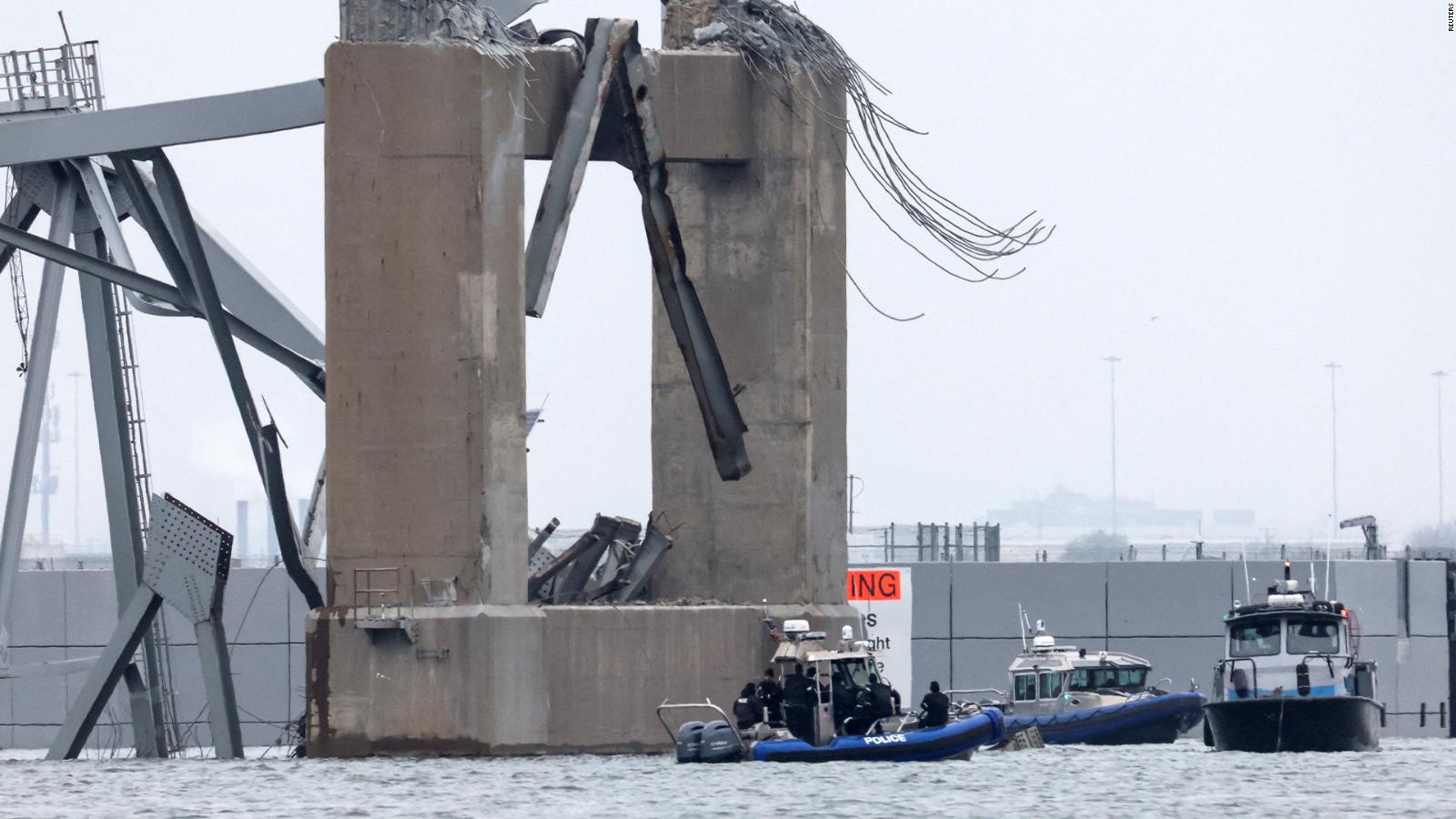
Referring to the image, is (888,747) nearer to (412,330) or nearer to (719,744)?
(719,744)

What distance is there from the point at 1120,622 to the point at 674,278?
20.7 meters

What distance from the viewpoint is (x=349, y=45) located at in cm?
4228

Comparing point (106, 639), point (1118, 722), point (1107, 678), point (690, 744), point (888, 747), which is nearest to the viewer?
point (690, 744)

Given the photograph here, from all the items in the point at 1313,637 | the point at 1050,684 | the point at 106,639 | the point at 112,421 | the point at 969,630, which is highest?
the point at 112,421

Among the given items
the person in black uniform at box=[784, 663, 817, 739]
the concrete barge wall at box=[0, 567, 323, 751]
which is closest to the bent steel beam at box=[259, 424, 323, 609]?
the person in black uniform at box=[784, 663, 817, 739]

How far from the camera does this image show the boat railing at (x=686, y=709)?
42.9m

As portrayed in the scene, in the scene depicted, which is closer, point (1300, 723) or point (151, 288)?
point (151, 288)

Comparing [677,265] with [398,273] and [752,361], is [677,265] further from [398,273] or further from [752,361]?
[398,273]

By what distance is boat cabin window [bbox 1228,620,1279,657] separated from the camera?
50688 mm

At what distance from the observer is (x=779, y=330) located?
1801 inches

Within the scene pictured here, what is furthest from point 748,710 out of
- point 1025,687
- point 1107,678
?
point 1107,678

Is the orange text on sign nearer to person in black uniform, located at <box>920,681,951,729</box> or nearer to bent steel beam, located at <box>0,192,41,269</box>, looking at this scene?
person in black uniform, located at <box>920,681,951,729</box>

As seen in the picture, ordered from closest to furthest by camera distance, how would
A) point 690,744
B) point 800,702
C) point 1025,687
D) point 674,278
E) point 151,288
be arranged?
1. point 690,744
2. point 800,702
3. point 674,278
4. point 151,288
5. point 1025,687

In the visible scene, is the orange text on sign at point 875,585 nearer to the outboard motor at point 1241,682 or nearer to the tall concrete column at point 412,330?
the outboard motor at point 1241,682
